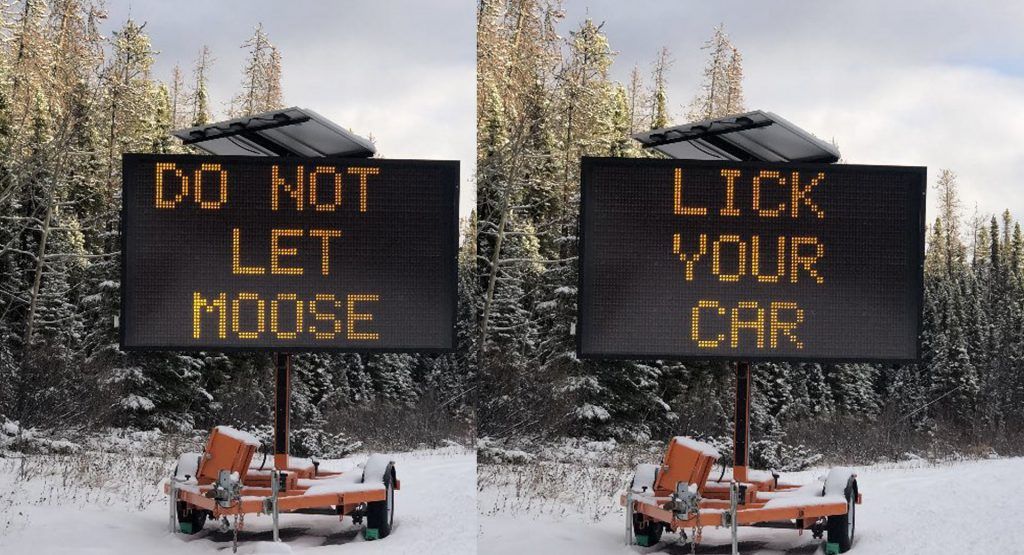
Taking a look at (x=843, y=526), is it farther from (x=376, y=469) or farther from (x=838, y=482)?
(x=376, y=469)

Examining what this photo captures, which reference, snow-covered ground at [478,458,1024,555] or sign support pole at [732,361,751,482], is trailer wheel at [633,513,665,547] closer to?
snow-covered ground at [478,458,1024,555]

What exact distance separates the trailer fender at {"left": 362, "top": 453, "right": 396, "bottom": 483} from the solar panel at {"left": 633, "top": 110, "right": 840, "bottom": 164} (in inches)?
112

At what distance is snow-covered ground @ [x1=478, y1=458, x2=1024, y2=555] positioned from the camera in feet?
33.3

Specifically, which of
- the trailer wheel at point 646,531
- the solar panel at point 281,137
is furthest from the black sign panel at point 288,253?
the trailer wheel at point 646,531

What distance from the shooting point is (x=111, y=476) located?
13.0 metres

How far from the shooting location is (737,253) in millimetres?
8672

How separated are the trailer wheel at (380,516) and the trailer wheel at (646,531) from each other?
174 cm

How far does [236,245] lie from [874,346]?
13.5 ft

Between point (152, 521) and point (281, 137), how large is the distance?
3.03 metres

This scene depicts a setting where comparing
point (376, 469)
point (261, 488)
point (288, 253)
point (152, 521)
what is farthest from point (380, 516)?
point (288, 253)

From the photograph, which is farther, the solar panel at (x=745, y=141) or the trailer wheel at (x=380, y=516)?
the trailer wheel at (x=380, y=516)

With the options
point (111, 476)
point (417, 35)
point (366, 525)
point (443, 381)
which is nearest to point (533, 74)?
point (417, 35)

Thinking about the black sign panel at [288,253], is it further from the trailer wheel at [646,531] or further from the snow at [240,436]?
the trailer wheel at [646,531]

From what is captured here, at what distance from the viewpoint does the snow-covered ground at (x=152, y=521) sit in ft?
31.6
